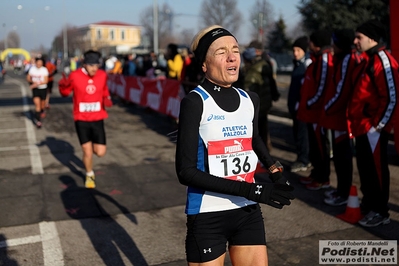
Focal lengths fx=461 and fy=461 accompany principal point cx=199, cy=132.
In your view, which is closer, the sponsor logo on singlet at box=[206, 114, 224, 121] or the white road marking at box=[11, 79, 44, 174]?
the sponsor logo on singlet at box=[206, 114, 224, 121]

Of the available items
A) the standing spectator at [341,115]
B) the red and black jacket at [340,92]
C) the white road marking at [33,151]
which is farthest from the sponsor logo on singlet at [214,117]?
the white road marking at [33,151]

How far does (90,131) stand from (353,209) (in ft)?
13.4

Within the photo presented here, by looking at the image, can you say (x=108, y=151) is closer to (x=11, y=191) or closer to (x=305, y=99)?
(x=11, y=191)

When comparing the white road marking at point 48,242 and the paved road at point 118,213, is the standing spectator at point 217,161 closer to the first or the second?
the paved road at point 118,213

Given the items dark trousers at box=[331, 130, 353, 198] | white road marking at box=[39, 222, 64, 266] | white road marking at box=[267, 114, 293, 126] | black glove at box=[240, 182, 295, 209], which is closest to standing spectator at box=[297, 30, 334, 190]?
dark trousers at box=[331, 130, 353, 198]

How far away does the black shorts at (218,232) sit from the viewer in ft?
8.82

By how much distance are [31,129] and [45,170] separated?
5411 mm

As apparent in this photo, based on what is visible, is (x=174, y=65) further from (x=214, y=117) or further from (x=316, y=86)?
(x=214, y=117)

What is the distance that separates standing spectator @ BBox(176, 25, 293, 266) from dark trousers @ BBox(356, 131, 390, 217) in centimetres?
286

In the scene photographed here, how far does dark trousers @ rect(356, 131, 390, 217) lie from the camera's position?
526 cm

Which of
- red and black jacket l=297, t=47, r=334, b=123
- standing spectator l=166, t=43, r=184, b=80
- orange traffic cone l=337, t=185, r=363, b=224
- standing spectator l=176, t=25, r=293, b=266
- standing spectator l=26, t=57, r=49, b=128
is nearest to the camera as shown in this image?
standing spectator l=176, t=25, r=293, b=266

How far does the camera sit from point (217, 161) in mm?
2707

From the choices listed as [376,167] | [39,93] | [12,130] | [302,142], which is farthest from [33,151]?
[376,167]

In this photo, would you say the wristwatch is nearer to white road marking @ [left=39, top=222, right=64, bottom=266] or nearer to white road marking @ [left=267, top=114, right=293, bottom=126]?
white road marking @ [left=39, top=222, right=64, bottom=266]
